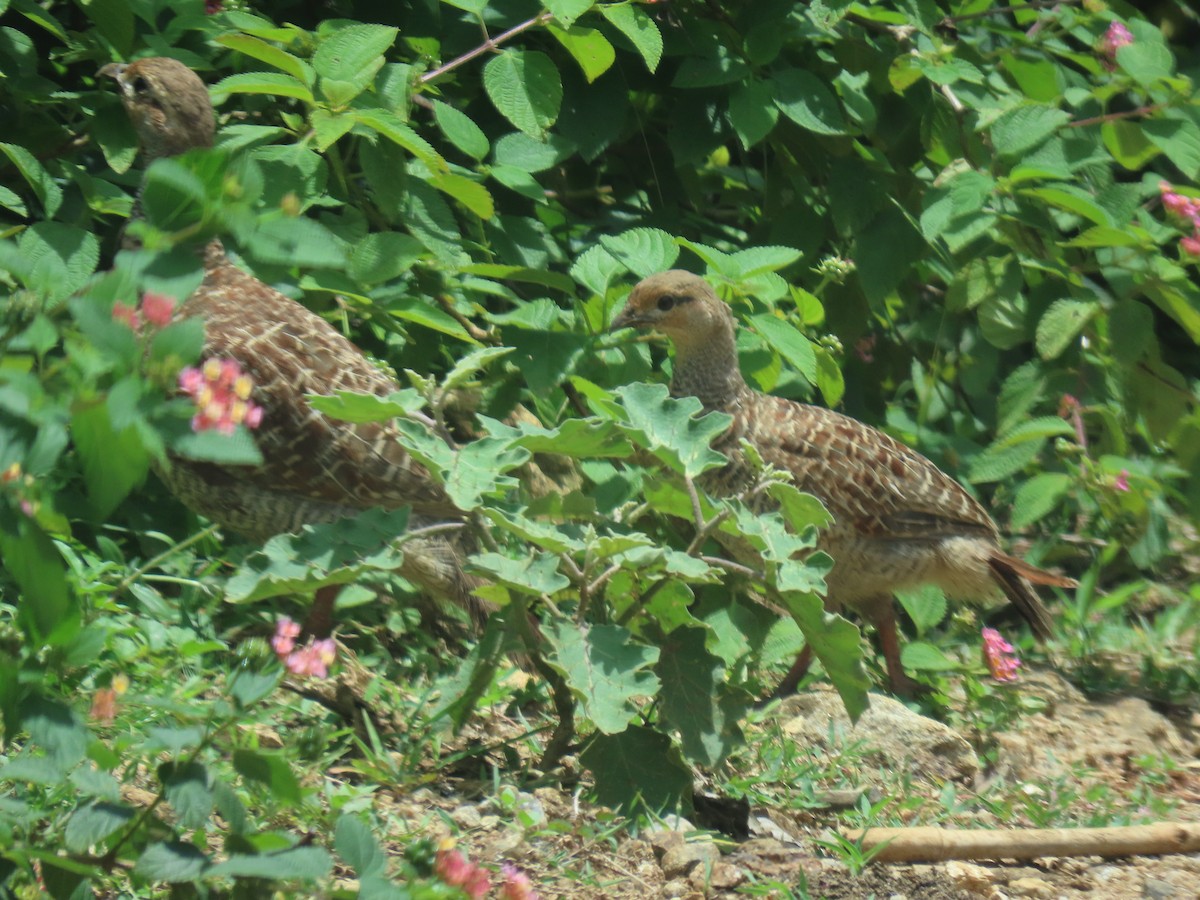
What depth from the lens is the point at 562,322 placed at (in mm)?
5168

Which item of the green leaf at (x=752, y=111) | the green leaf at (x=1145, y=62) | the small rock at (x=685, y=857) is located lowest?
the small rock at (x=685, y=857)

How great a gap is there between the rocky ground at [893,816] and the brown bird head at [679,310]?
1.46m

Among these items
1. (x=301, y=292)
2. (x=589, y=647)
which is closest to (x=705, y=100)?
(x=301, y=292)

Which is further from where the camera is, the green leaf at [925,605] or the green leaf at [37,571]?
the green leaf at [925,605]

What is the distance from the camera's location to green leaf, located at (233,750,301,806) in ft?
7.44

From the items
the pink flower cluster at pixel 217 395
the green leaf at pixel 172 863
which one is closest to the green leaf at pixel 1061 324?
the pink flower cluster at pixel 217 395

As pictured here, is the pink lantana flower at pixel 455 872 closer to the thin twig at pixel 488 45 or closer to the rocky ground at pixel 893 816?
the rocky ground at pixel 893 816

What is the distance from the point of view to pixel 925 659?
18.1 ft

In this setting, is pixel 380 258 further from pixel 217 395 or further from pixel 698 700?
pixel 217 395

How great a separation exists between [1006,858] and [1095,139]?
320 cm

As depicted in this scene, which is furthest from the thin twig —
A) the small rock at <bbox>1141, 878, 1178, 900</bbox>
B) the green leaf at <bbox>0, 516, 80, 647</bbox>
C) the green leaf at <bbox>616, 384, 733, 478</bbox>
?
the small rock at <bbox>1141, 878, 1178, 900</bbox>

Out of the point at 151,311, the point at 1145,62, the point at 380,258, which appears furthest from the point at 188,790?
the point at 1145,62

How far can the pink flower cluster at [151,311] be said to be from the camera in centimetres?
207

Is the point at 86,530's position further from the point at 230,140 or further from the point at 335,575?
the point at 335,575
